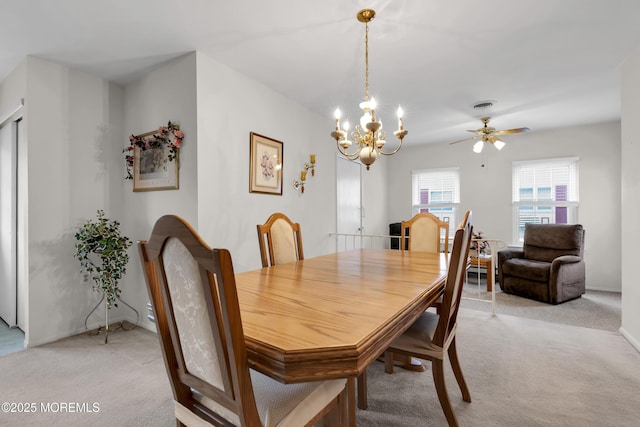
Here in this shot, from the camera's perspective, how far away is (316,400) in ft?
3.30

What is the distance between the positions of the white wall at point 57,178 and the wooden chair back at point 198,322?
2.42 m

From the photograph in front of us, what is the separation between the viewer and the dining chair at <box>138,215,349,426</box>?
2.36 ft

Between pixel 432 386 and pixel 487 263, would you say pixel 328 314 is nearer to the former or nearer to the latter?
pixel 432 386

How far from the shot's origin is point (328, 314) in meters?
1.02

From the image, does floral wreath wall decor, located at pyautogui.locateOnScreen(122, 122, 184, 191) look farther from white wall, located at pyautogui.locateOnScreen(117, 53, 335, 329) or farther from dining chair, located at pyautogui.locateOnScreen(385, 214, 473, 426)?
dining chair, located at pyautogui.locateOnScreen(385, 214, 473, 426)

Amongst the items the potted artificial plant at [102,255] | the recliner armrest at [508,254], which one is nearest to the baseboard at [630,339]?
the recliner armrest at [508,254]

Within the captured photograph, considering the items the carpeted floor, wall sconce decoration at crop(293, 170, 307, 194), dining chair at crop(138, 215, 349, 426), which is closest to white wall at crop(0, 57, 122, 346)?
the carpeted floor

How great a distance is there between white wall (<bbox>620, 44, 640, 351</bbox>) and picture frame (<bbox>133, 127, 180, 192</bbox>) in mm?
3835

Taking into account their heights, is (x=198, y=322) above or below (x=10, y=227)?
below

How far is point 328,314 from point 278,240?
125 centimetres

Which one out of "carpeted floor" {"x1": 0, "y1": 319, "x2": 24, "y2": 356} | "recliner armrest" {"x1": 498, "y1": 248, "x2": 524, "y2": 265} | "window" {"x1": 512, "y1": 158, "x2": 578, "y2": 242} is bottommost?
"carpeted floor" {"x1": 0, "y1": 319, "x2": 24, "y2": 356}

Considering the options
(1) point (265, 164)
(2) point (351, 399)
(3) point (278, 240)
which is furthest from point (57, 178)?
(2) point (351, 399)

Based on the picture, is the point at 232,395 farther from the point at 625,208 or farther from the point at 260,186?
the point at 625,208

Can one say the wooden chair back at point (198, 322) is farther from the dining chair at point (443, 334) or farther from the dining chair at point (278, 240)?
the dining chair at point (278, 240)
